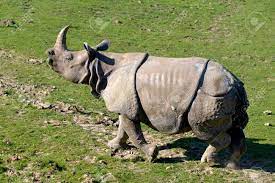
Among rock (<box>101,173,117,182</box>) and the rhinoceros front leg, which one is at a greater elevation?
the rhinoceros front leg

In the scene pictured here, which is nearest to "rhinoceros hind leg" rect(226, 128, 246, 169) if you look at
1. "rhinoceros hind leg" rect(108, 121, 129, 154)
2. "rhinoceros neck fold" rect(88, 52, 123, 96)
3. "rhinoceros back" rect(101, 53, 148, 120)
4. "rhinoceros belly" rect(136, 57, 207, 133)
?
"rhinoceros belly" rect(136, 57, 207, 133)

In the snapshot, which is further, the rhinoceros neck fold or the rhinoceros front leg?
the rhinoceros neck fold

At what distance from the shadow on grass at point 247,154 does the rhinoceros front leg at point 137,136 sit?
0.28 meters

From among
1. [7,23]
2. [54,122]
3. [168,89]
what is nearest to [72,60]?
[168,89]

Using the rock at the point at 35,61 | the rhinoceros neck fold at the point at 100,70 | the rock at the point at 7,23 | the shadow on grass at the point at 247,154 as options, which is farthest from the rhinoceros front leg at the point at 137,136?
the rock at the point at 7,23

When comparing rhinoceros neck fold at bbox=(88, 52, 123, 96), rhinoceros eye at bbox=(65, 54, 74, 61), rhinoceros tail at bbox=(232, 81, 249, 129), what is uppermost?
rhinoceros eye at bbox=(65, 54, 74, 61)

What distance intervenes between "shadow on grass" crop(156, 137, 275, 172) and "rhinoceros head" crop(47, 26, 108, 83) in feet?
6.81

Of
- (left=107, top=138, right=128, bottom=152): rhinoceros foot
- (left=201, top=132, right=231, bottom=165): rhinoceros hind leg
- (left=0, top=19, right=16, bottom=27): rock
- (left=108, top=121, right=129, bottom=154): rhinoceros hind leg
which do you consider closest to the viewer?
(left=201, top=132, right=231, bottom=165): rhinoceros hind leg

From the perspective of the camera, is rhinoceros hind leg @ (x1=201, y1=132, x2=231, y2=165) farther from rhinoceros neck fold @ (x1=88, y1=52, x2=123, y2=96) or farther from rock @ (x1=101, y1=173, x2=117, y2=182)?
rhinoceros neck fold @ (x1=88, y1=52, x2=123, y2=96)

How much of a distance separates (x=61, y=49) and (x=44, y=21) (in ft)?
42.4

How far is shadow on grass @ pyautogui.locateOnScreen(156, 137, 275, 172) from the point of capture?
37.6 feet

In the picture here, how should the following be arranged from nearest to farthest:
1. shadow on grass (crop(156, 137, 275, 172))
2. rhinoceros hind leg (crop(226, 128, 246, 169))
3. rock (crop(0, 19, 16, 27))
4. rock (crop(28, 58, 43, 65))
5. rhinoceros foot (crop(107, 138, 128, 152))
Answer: rhinoceros hind leg (crop(226, 128, 246, 169))
shadow on grass (crop(156, 137, 275, 172))
rhinoceros foot (crop(107, 138, 128, 152))
rock (crop(28, 58, 43, 65))
rock (crop(0, 19, 16, 27))

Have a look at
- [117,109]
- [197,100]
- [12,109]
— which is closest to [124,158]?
[117,109]

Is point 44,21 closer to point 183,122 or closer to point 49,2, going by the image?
point 49,2
